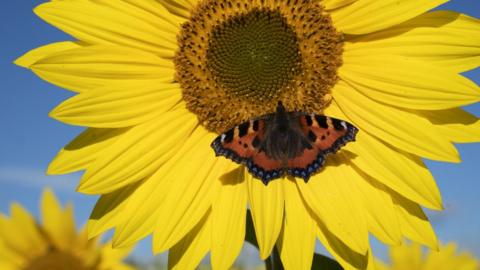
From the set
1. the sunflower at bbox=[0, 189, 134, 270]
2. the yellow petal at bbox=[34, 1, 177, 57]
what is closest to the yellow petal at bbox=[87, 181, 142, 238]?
the yellow petal at bbox=[34, 1, 177, 57]

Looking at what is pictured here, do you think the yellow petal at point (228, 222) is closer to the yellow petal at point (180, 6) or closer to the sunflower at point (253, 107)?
the sunflower at point (253, 107)

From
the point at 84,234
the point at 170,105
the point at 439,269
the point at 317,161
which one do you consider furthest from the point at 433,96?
the point at 84,234

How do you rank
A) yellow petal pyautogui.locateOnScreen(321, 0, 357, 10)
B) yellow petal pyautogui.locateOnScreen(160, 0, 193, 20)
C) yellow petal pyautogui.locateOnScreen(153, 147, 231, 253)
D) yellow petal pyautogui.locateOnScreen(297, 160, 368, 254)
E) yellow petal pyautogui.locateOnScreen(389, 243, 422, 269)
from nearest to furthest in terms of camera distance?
1. yellow petal pyautogui.locateOnScreen(297, 160, 368, 254)
2. yellow petal pyautogui.locateOnScreen(153, 147, 231, 253)
3. yellow petal pyautogui.locateOnScreen(321, 0, 357, 10)
4. yellow petal pyautogui.locateOnScreen(160, 0, 193, 20)
5. yellow petal pyautogui.locateOnScreen(389, 243, 422, 269)

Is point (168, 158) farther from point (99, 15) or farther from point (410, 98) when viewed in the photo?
point (410, 98)

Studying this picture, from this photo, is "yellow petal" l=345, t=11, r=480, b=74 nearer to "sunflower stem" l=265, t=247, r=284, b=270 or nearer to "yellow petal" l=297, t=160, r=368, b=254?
"yellow petal" l=297, t=160, r=368, b=254

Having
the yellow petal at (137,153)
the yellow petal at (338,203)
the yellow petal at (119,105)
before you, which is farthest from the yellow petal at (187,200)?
the yellow petal at (338,203)

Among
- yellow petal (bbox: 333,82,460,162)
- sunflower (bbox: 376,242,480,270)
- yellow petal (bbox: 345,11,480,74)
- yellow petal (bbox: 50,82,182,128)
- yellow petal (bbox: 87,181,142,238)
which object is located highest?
yellow petal (bbox: 50,82,182,128)

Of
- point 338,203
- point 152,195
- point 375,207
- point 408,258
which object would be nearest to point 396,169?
point 375,207
